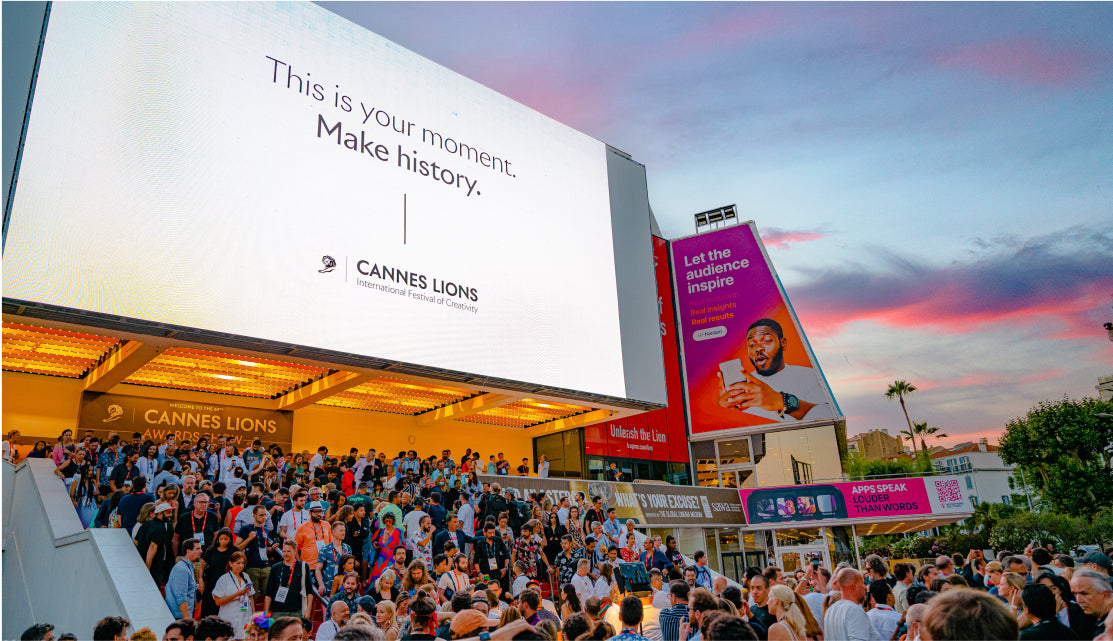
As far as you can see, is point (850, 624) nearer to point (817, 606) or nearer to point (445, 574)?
point (817, 606)

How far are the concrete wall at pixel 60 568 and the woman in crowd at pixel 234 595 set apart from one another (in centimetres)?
49

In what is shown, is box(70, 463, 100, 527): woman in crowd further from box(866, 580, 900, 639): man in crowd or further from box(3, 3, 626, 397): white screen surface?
box(866, 580, 900, 639): man in crowd

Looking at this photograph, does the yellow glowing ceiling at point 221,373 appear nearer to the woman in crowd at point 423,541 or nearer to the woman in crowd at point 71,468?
the woman in crowd at point 71,468

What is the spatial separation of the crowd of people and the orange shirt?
17 mm

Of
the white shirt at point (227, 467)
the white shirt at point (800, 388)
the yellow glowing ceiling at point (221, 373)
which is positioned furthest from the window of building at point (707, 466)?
the white shirt at point (227, 467)

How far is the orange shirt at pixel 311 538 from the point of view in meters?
8.91

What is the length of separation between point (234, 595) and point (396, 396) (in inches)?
480

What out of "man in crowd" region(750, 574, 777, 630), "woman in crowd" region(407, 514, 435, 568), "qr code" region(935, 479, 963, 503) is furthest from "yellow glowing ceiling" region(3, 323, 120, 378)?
"qr code" region(935, 479, 963, 503)

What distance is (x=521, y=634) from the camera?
13.5 feet

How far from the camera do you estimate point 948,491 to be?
26.0 metres

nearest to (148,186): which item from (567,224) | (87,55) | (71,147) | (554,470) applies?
(71,147)

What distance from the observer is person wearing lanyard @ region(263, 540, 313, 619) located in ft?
26.6

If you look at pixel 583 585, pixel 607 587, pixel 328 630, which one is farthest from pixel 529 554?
pixel 328 630

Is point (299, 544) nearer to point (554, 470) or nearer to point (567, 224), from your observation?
point (567, 224)
